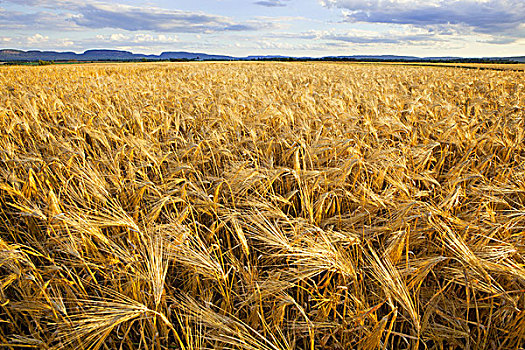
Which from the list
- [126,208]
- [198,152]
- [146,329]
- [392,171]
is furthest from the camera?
[198,152]

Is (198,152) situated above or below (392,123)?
below

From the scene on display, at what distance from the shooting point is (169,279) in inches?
60.7

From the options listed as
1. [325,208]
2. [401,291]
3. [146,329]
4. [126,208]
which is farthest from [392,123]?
[146,329]

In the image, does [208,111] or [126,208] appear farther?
[208,111]

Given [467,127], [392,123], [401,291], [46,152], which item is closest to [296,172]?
[401,291]

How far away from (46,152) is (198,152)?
1569mm

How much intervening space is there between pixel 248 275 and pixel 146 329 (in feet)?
1.63

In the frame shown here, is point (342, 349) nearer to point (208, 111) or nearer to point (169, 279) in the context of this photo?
point (169, 279)

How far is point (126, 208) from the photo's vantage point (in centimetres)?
201

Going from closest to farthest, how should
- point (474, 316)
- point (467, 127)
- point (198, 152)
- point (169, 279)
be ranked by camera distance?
point (474, 316), point (169, 279), point (198, 152), point (467, 127)

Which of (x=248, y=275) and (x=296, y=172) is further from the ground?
(x=296, y=172)

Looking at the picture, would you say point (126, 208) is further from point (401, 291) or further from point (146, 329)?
point (401, 291)

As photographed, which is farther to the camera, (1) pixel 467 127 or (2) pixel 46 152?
(1) pixel 467 127

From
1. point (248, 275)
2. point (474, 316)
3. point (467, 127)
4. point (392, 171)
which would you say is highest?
point (467, 127)
